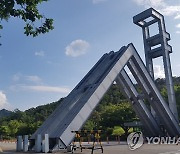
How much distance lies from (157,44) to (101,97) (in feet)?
61.8

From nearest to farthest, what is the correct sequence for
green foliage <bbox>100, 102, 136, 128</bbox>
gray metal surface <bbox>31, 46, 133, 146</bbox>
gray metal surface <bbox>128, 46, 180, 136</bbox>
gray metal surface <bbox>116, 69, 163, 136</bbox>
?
gray metal surface <bbox>31, 46, 133, 146</bbox>, gray metal surface <bbox>128, 46, 180, 136</bbox>, gray metal surface <bbox>116, 69, 163, 136</bbox>, green foliage <bbox>100, 102, 136, 128</bbox>

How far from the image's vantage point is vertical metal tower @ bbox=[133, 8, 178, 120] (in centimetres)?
3703

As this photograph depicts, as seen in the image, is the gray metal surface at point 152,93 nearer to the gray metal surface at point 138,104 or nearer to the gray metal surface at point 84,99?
the gray metal surface at point 138,104

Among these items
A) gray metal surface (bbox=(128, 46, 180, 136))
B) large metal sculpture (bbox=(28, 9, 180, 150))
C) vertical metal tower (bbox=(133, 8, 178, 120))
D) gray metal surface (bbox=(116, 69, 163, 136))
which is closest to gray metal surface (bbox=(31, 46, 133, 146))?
large metal sculpture (bbox=(28, 9, 180, 150))

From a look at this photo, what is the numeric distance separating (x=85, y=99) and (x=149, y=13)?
20921 mm

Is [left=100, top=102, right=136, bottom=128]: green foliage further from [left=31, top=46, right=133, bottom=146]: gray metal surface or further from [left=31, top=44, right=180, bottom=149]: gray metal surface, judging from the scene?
[left=31, top=46, right=133, bottom=146]: gray metal surface

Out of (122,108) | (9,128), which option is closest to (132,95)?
(122,108)

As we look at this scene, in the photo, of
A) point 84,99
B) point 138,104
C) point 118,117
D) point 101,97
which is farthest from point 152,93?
point 118,117

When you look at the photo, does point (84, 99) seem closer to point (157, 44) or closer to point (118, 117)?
point (157, 44)

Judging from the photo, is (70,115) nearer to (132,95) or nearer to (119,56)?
(119,56)

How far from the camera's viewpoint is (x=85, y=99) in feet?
75.2

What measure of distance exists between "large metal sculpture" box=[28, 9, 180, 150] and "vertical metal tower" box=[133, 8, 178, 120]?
0.29 metres

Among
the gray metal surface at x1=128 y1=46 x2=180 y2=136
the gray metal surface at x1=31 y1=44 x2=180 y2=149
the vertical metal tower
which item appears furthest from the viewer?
the vertical metal tower

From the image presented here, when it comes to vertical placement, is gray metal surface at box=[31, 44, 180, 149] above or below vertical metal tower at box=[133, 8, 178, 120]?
below
